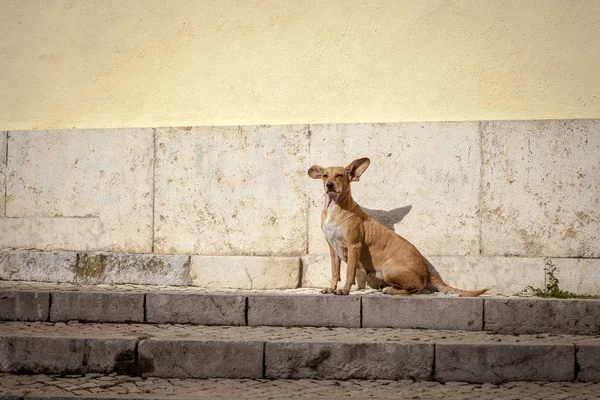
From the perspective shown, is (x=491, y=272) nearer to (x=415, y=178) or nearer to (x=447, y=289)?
(x=447, y=289)

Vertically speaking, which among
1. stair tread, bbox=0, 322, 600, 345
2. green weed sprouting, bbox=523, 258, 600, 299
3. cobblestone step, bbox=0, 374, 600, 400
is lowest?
cobblestone step, bbox=0, 374, 600, 400

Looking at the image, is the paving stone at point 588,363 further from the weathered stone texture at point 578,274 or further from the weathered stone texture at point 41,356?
the weathered stone texture at point 41,356

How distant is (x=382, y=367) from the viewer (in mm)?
5020

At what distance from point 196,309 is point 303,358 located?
4.79ft

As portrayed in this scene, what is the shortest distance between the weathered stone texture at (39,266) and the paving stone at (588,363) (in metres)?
5.67

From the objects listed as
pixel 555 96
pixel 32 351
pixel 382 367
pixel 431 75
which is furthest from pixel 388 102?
pixel 32 351

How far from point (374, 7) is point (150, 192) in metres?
3.63

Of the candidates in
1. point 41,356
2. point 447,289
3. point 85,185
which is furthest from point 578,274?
point 85,185

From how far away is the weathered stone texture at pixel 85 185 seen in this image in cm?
780

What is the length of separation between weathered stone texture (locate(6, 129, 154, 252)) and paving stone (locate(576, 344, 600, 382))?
5.06 meters

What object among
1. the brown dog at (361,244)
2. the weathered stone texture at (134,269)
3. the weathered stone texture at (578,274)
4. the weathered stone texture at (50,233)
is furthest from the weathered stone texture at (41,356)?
the weathered stone texture at (578,274)

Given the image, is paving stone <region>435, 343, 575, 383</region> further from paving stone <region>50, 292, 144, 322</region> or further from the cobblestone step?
paving stone <region>50, 292, 144, 322</region>

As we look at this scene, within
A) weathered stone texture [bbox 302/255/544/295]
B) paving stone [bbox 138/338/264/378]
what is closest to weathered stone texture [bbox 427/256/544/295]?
weathered stone texture [bbox 302/255/544/295]

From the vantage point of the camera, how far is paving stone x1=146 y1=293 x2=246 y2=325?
19.7 feet
